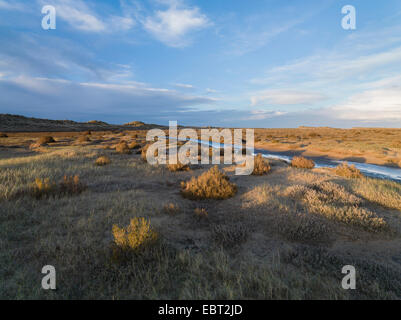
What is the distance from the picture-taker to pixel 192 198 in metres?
7.15

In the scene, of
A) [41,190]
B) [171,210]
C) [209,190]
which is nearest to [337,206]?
[209,190]

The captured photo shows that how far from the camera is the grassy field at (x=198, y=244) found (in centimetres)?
284

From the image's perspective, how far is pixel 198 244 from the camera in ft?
13.6

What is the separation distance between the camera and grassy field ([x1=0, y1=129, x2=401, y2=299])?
2844 millimetres

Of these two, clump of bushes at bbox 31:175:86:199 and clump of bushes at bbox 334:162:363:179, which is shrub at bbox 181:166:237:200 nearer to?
clump of bushes at bbox 31:175:86:199

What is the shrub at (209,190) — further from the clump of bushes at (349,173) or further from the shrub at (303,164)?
the shrub at (303,164)

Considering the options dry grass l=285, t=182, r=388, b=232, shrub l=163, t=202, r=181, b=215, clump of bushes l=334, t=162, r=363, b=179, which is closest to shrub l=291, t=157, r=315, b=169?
clump of bushes l=334, t=162, r=363, b=179

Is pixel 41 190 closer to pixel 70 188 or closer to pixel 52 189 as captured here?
pixel 52 189

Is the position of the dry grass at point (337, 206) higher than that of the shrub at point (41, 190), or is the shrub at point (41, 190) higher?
the shrub at point (41, 190)

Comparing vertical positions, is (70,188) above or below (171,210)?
above

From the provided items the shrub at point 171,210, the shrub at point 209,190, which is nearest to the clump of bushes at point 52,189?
the shrub at point 171,210
